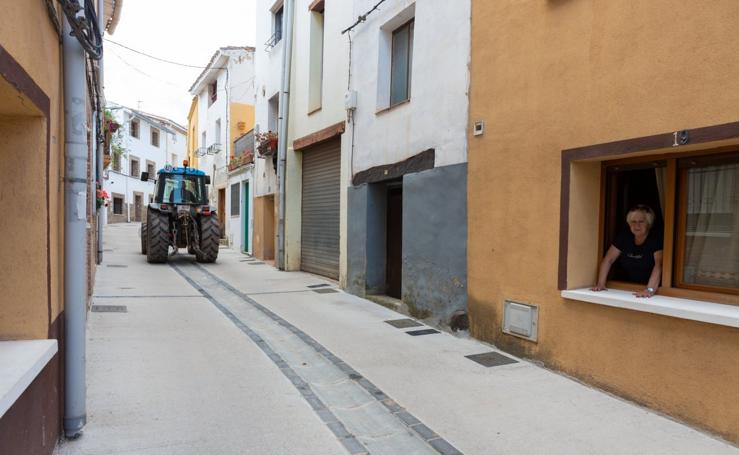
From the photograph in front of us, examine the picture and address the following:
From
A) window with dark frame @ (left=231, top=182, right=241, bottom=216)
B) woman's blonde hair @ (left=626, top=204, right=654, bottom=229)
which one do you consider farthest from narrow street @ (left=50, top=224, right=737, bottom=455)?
window with dark frame @ (left=231, top=182, right=241, bottom=216)

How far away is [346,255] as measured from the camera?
881 centimetres

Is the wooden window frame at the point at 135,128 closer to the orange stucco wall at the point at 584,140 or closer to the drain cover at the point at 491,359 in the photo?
the orange stucco wall at the point at 584,140

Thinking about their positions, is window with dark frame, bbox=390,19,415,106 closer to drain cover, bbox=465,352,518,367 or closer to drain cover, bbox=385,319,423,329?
drain cover, bbox=385,319,423,329

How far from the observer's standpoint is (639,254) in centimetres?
422

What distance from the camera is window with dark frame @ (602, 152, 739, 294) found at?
11.8 feet

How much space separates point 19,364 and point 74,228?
3.26 ft

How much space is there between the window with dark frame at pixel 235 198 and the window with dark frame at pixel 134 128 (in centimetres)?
2277

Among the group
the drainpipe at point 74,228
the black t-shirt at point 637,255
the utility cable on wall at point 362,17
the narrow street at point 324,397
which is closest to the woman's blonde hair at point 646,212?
the black t-shirt at point 637,255

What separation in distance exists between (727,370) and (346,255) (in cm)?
622

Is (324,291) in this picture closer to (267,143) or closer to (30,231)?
(267,143)

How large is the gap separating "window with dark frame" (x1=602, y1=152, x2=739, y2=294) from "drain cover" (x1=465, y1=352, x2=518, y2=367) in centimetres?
162

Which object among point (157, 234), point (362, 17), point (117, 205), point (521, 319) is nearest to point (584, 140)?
point (521, 319)

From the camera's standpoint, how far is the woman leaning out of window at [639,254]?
159 inches

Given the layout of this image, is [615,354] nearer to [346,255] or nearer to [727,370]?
[727,370]
